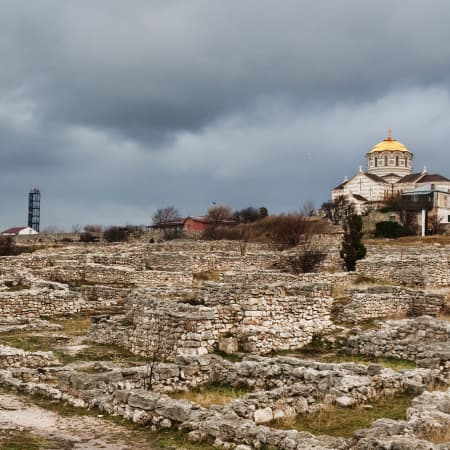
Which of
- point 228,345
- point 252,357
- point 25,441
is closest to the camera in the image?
point 25,441

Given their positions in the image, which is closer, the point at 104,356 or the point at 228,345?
the point at 228,345

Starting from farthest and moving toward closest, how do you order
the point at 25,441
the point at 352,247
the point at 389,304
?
the point at 352,247 → the point at 389,304 → the point at 25,441

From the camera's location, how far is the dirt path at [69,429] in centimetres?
865

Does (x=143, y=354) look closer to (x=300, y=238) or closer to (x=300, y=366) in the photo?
(x=300, y=366)

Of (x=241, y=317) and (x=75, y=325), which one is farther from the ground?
(x=241, y=317)

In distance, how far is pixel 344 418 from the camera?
983 cm

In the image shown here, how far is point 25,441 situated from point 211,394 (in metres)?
3.74

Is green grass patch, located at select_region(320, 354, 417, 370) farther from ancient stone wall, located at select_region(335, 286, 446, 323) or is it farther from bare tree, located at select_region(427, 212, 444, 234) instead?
bare tree, located at select_region(427, 212, 444, 234)

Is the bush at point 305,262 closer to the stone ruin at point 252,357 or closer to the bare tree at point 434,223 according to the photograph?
the stone ruin at point 252,357

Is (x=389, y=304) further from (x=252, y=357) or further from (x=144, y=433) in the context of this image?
(x=144, y=433)

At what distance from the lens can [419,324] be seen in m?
15.8

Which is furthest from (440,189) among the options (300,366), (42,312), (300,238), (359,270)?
(300,366)

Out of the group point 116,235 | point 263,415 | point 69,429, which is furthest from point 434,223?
point 69,429

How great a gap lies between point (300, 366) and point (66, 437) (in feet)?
14.9
